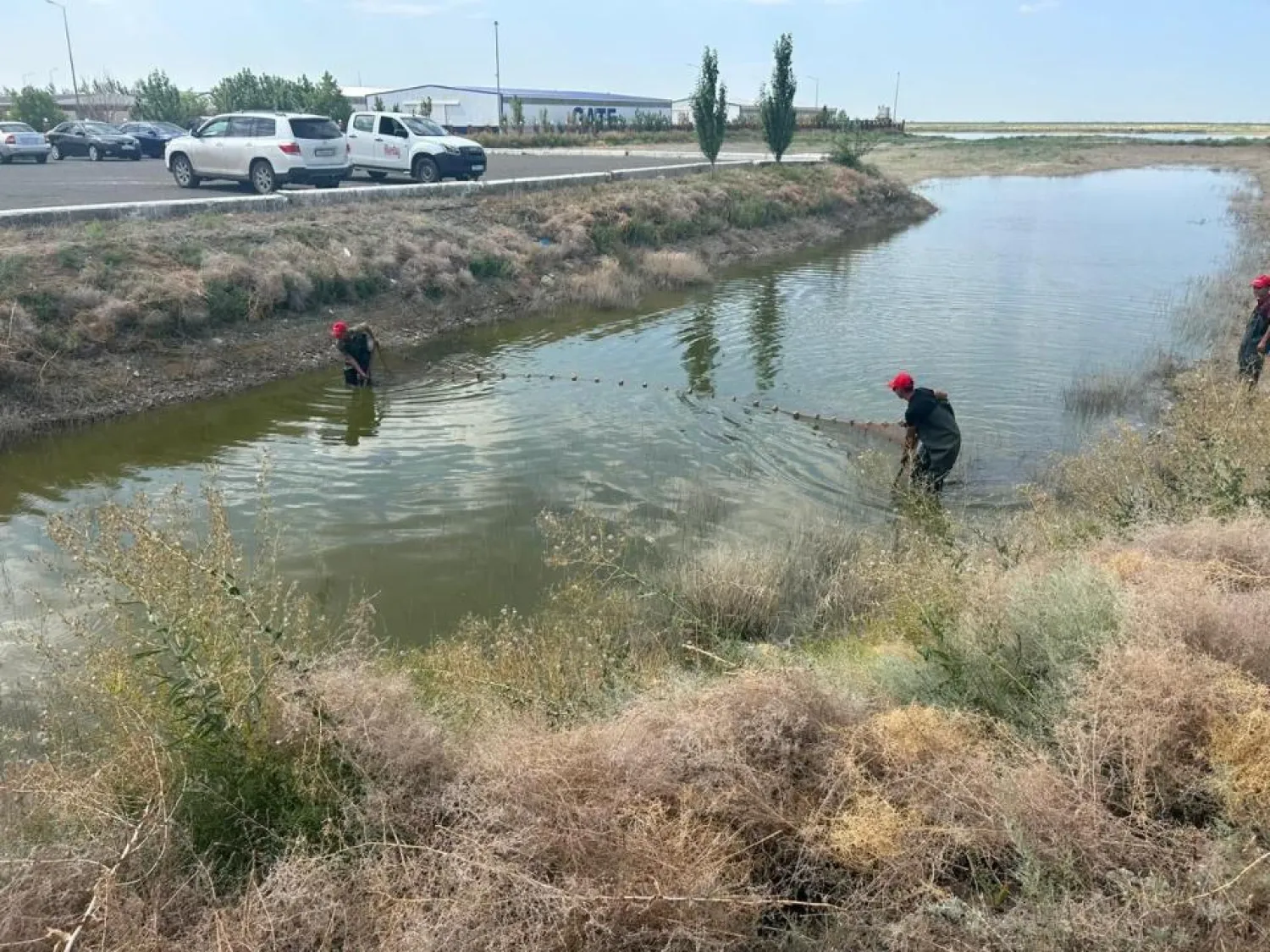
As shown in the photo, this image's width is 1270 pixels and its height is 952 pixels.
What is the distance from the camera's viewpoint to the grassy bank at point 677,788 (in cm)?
324

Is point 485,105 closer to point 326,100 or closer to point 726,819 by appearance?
point 326,100

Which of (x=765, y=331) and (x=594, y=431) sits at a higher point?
(x=765, y=331)

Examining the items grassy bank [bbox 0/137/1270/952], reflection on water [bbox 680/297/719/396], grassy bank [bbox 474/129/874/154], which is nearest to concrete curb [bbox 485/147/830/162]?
grassy bank [bbox 474/129/874/154]

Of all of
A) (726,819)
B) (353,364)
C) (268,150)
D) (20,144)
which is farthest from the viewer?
(20,144)

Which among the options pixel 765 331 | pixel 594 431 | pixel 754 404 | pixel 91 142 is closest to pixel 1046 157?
pixel 765 331

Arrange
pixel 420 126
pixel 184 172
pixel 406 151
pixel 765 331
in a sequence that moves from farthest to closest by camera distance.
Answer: pixel 420 126, pixel 406 151, pixel 184 172, pixel 765 331

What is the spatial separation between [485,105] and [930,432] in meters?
75.2

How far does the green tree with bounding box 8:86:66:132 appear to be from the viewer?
167ft

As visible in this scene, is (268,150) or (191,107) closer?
(268,150)

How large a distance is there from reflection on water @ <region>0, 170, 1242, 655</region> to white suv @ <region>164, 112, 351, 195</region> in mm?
7639

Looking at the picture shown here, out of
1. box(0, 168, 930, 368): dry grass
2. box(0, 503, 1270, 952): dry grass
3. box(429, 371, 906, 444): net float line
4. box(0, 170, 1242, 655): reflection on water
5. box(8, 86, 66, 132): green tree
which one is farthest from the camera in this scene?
box(8, 86, 66, 132): green tree

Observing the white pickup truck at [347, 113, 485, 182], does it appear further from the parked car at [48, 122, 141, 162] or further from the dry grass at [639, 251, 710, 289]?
the parked car at [48, 122, 141, 162]

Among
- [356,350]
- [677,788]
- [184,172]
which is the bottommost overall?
[677,788]

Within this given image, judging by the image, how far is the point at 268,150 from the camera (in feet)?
70.6
